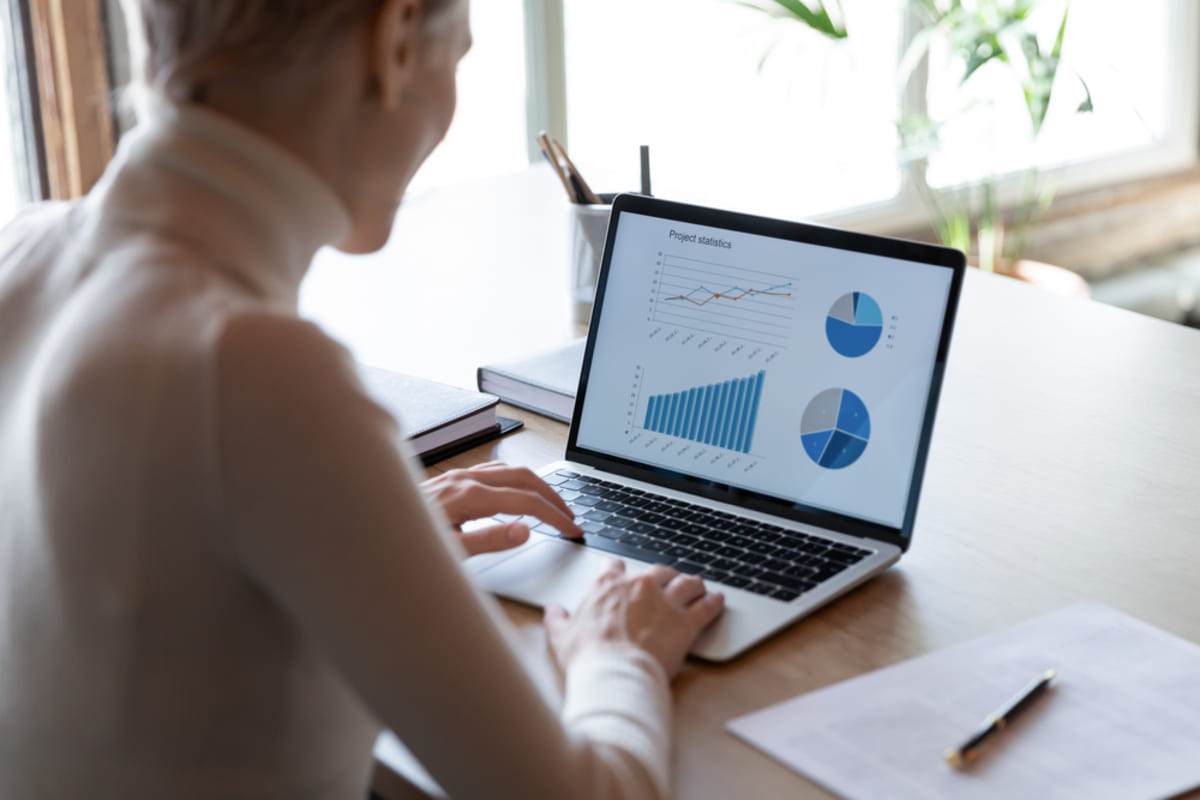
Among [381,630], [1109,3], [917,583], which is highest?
[1109,3]

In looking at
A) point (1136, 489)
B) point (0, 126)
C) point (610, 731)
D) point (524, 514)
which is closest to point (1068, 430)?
point (1136, 489)

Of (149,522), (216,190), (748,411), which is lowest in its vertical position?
(748,411)

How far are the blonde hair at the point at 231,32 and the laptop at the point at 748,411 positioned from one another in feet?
1.58

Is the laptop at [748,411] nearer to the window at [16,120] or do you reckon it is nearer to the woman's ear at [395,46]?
the woman's ear at [395,46]

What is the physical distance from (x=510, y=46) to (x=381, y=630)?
9.67ft

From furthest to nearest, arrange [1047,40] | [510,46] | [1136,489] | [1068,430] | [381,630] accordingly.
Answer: [1047,40], [510,46], [1068,430], [1136,489], [381,630]

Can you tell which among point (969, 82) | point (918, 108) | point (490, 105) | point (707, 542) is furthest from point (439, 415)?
point (969, 82)

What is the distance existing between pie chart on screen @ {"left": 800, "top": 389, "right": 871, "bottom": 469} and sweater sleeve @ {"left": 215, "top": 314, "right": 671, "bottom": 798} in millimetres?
477

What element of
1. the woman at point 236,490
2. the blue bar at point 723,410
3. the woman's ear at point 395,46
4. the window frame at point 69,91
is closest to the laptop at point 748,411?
the blue bar at point 723,410

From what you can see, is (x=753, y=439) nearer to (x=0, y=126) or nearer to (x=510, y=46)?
(x=0, y=126)

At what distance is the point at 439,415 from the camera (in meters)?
1.30

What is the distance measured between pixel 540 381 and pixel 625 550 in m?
0.39

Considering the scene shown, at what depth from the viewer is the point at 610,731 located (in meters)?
0.77

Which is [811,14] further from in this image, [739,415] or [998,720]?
[998,720]
